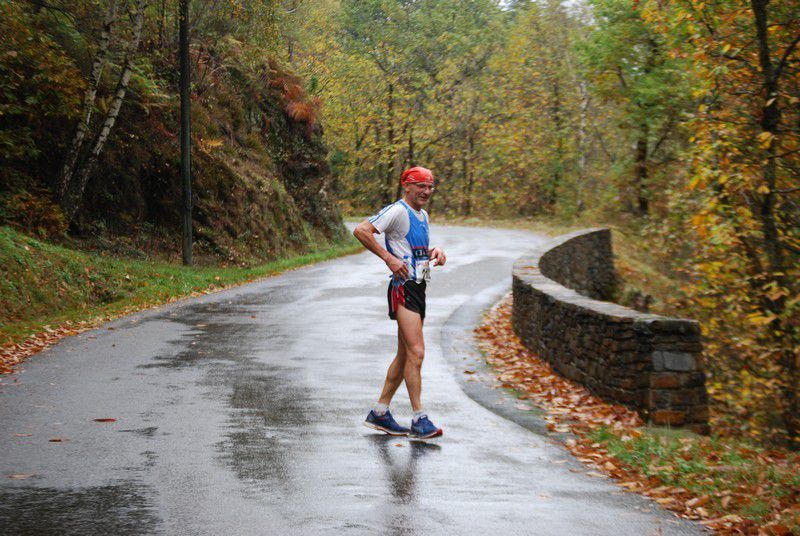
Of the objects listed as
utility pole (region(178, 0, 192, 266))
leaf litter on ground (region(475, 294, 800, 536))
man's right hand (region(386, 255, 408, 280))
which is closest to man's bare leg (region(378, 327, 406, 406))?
man's right hand (region(386, 255, 408, 280))

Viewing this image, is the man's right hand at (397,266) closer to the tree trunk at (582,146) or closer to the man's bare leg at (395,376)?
the man's bare leg at (395,376)

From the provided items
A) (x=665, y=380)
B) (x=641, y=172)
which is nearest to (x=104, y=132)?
(x=665, y=380)

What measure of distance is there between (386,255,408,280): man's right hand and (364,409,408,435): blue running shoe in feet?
4.01

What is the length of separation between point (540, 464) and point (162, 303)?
459 inches

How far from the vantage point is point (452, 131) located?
57188 mm

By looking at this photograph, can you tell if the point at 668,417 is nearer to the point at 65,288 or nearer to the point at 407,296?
the point at 407,296

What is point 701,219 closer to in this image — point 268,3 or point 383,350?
point 383,350

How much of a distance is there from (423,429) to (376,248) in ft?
5.12

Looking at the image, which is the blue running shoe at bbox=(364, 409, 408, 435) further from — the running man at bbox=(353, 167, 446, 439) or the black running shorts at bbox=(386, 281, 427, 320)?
the black running shorts at bbox=(386, 281, 427, 320)

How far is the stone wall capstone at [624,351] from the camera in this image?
26.9 ft

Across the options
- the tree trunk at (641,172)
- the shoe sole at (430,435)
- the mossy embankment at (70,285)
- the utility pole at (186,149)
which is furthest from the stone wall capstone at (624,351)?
the tree trunk at (641,172)

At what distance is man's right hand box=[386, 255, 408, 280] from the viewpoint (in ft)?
23.8

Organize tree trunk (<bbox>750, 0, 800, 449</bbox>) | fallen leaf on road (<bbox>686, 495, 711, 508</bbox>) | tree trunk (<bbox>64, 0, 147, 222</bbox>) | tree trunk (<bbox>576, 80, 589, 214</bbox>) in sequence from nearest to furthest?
fallen leaf on road (<bbox>686, 495, 711, 508</bbox>)
tree trunk (<bbox>750, 0, 800, 449</bbox>)
tree trunk (<bbox>64, 0, 147, 222</bbox>)
tree trunk (<bbox>576, 80, 589, 214</bbox>)

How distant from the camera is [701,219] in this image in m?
12.6
